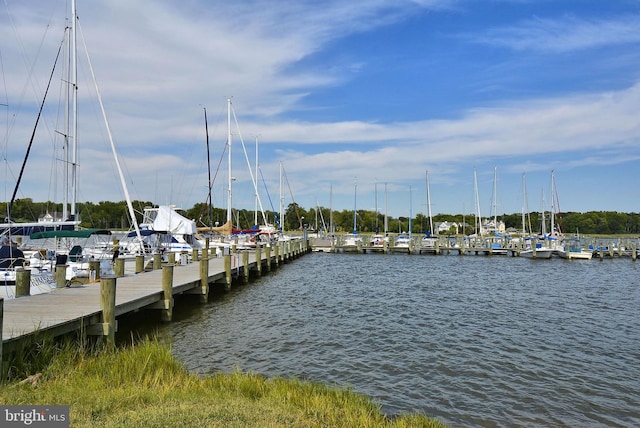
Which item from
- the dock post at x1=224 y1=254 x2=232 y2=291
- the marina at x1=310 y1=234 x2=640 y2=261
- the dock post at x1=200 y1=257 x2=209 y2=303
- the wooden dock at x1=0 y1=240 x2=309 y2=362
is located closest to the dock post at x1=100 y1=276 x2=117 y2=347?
the wooden dock at x1=0 y1=240 x2=309 y2=362

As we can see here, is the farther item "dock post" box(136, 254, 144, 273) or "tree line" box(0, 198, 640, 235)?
"tree line" box(0, 198, 640, 235)

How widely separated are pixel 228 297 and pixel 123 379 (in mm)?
14333

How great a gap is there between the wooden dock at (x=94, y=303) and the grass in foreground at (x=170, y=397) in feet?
3.13

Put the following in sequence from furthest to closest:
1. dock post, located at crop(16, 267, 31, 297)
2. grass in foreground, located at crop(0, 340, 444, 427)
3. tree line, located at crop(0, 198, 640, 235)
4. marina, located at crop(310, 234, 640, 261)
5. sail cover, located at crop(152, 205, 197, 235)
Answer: tree line, located at crop(0, 198, 640, 235)
marina, located at crop(310, 234, 640, 261)
sail cover, located at crop(152, 205, 197, 235)
dock post, located at crop(16, 267, 31, 297)
grass in foreground, located at crop(0, 340, 444, 427)

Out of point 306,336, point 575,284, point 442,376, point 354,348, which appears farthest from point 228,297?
point 575,284

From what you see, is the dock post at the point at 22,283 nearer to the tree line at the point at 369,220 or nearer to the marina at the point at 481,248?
the marina at the point at 481,248

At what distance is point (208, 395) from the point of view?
8.00 m

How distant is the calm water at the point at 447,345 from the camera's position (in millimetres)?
10219

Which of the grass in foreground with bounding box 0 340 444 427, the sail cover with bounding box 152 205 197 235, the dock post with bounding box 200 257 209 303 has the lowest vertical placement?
the grass in foreground with bounding box 0 340 444 427

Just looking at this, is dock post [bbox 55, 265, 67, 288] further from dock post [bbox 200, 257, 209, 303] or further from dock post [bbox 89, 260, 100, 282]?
dock post [bbox 200, 257, 209, 303]

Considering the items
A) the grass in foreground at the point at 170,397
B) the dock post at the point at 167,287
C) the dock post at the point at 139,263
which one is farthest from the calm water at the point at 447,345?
the dock post at the point at 139,263

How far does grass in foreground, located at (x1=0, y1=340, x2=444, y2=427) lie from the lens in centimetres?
660

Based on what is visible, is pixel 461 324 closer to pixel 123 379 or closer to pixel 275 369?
pixel 275 369

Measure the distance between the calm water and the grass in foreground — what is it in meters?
1.74
